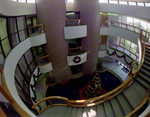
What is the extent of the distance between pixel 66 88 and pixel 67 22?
6015 mm

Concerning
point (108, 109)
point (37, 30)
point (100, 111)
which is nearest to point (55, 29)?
point (37, 30)

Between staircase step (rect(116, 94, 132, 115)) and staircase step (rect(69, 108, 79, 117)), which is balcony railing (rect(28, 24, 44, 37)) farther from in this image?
staircase step (rect(116, 94, 132, 115))

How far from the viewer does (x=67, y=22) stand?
8414 millimetres

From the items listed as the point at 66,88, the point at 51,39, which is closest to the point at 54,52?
the point at 51,39

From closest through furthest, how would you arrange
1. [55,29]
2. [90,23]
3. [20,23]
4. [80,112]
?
1. [80,112]
2. [20,23]
3. [55,29]
4. [90,23]

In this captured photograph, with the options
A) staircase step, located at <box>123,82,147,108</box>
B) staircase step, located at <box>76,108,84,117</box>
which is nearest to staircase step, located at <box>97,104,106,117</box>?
staircase step, located at <box>76,108,84,117</box>

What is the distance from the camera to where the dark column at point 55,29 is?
24.9 feet

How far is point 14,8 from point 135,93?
741cm

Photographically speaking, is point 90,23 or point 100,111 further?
point 90,23

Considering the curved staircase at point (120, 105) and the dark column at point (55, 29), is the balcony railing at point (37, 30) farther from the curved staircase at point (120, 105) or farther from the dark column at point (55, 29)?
the curved staircase at point (120, 105)

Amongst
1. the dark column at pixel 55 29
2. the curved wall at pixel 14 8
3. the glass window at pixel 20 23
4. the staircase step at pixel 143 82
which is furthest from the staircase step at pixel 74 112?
the glass window at pixel 20 23

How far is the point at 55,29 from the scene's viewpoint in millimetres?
8094

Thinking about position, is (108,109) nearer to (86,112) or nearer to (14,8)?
(86,112)

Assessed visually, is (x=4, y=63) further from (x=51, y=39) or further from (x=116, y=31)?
(x=116, y=31)
